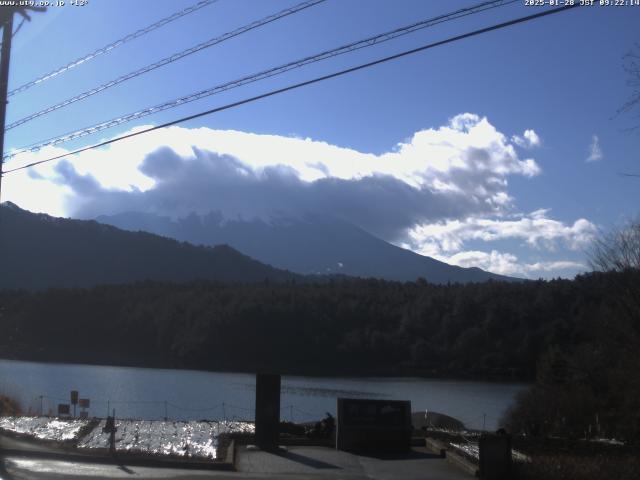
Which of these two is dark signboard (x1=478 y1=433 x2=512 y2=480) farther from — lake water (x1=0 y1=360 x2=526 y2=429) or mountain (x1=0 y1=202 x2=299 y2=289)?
mountain (x1=0 y1=202 x2=299 y2=289)

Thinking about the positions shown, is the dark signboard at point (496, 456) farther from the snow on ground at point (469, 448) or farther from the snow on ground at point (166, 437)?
the snow on ground at point (166, 437)

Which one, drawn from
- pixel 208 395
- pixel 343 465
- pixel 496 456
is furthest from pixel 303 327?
pixel 496 456

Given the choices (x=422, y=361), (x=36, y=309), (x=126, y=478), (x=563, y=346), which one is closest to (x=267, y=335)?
(x=422, y=361)

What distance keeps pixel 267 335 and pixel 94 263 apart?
47.9 meters

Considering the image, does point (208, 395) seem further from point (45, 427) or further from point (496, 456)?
point (496, 456)

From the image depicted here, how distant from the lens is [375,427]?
18.9 m

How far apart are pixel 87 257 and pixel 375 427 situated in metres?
101

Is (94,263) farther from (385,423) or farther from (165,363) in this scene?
(385,423)

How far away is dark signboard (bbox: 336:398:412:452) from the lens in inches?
738

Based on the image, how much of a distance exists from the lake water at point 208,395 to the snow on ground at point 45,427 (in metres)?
7.85

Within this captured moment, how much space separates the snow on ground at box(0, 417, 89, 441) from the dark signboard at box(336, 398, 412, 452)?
649 centimetres

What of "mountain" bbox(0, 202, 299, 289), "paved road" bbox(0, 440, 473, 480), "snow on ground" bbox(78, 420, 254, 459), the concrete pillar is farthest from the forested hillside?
"paved road" bbox(0, 440, 473, 480)

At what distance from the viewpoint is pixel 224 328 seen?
7494 centimetres

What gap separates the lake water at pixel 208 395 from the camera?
35125 millimetres
